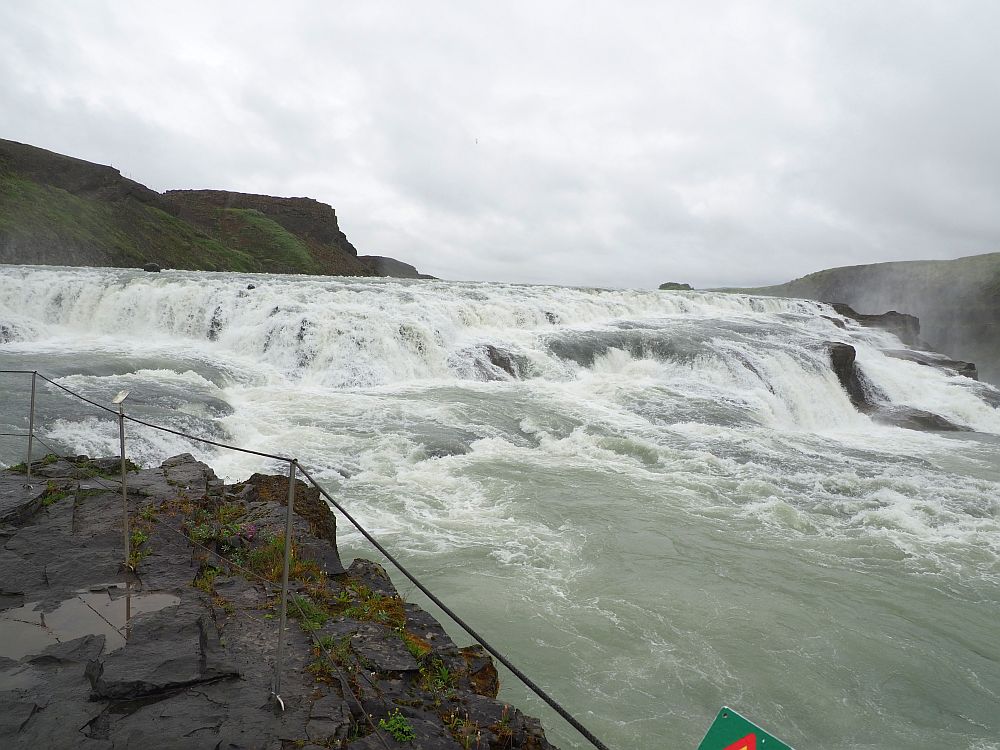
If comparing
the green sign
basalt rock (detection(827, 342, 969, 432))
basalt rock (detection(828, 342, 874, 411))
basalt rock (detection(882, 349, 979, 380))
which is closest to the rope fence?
the green sign

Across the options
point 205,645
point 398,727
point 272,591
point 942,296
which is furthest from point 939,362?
point 942,296

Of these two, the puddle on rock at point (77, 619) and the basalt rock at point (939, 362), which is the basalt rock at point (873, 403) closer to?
the basalt rock at point (939, 362)

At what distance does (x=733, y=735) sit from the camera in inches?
66.9

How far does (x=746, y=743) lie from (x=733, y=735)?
0.13 feet

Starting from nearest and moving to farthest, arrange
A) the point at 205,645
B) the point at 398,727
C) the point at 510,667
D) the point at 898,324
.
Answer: the point at 510,667, the point at 398,727, the point at 205,645, the point at 898,324

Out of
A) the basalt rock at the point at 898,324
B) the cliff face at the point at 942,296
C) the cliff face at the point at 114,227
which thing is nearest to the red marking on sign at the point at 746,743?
the basalt rock at the point at 898,324

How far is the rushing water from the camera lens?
200 inches

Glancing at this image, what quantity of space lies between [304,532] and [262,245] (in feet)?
232

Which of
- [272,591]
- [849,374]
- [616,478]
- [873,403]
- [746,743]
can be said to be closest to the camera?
[746,743]

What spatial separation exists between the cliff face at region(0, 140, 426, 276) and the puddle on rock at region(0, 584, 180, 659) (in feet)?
135

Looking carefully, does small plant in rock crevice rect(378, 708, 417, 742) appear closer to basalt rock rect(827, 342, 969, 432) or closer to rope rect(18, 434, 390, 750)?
rope rect(18, 434, 390, 750)

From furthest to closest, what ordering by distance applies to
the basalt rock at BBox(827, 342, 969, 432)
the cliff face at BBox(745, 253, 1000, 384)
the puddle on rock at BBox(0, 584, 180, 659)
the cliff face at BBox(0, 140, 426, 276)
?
the cliff face at BBox(745, 253, 1000, 384)
the cliff face at BBox(0, 140, 426, 276)
the basalt rock at BBox(827, 342, 969, 432)
the puddle on rock at BBox(0, 584, 180, 659)

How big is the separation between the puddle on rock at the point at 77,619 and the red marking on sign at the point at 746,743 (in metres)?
3.28

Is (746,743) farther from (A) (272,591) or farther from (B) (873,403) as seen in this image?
(B) (873,403)
